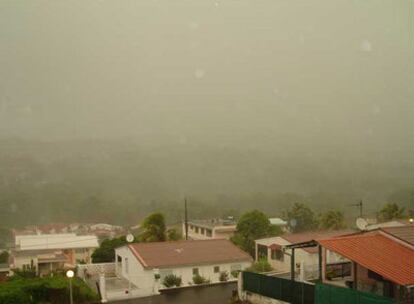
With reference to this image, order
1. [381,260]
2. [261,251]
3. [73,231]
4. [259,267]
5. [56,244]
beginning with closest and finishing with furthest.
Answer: [381,260]
[259,267]
[261,251]
[56,244]
[73,231]

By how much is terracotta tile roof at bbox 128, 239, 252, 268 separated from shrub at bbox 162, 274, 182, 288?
710 mm

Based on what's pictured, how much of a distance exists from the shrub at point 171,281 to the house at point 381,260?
783cm

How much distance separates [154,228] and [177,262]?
9127 mm

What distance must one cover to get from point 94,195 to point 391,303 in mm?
158981

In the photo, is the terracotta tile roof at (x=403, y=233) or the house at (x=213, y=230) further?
the house at (x=213, y=230)

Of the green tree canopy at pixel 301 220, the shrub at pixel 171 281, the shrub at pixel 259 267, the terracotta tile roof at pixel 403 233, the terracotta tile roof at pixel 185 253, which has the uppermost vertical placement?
the terracotta tile roof at pixel 403 233

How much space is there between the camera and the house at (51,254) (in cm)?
3466

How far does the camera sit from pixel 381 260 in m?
12.6

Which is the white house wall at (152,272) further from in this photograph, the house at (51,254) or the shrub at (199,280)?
the house at (51,254)

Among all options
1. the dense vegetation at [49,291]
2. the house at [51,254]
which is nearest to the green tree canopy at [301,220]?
the house at [51,254]

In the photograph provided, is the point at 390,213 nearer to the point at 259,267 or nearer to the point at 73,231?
the point at 259,267

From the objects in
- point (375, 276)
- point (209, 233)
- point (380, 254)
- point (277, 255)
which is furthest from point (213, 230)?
point (380, 254)

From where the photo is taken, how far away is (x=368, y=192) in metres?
174

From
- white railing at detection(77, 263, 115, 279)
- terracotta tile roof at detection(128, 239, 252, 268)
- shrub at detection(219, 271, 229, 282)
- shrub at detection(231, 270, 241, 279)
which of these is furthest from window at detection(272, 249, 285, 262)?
white railing at detection(77, 263, 115, 279)
